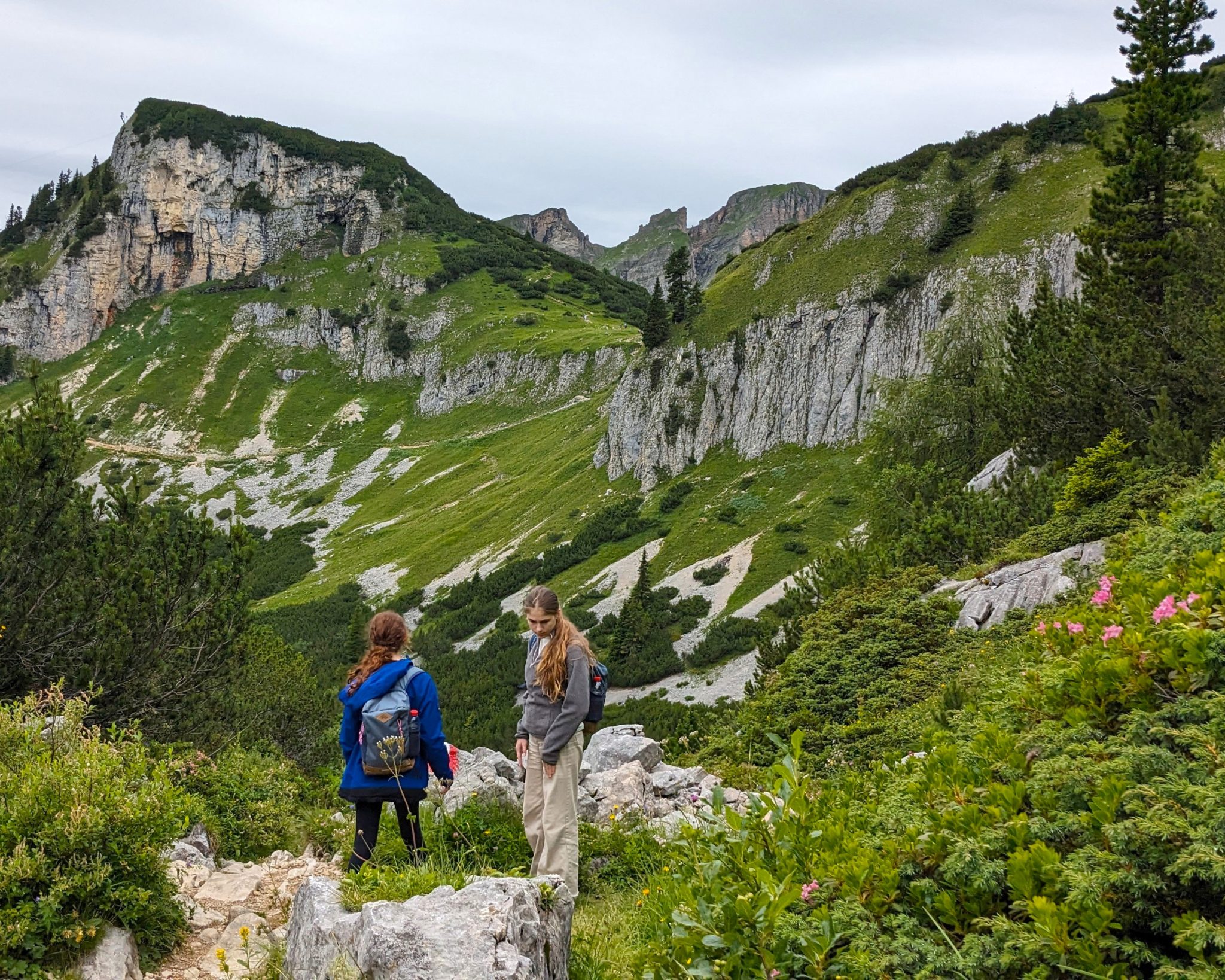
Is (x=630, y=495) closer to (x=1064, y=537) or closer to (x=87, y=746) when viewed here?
(x=1064, y=537)

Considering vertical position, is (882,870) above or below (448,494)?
above

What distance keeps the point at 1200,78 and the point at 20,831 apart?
3536 centimetres

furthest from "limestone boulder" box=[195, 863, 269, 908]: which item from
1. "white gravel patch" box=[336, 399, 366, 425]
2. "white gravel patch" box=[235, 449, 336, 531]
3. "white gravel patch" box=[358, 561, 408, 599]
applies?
"white gravel patch" box=[336, 399, 366, 425]

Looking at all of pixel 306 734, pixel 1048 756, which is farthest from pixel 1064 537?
pixel 306 734

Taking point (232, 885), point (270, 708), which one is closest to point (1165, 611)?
point (232, 885)

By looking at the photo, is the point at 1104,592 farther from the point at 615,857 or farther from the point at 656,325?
the point at 656,325

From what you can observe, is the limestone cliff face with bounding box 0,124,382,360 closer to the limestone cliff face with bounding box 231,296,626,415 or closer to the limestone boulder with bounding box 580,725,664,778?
the limestone cliff face with bounding box 231,296,626,415

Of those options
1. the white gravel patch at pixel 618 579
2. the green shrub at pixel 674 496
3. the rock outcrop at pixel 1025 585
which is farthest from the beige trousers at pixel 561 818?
the green shrub at pixel 674 496

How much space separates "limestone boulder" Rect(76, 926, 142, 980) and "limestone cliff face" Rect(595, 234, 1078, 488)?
53867 millimetres

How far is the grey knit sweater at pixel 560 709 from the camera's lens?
6.00m

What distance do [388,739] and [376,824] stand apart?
0.83 meters

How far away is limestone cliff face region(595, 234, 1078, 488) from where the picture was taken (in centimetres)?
5628

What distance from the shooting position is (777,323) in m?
66.1

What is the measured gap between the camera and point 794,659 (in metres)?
15.7
